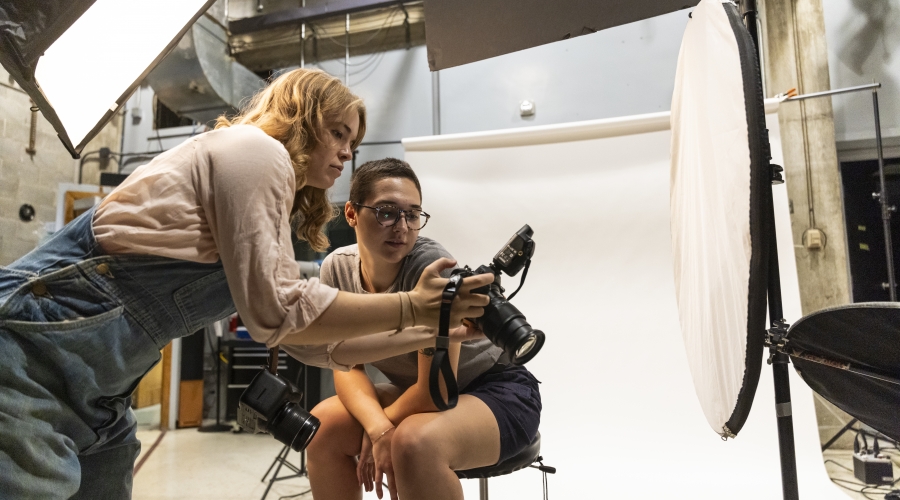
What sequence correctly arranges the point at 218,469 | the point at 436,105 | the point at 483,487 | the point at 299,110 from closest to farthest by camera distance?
the point at 299,110
the point at 483,487
the point at 218,469
the point at 436,105

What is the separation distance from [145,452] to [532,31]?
3.23 meters

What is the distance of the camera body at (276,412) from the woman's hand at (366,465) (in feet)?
0.57

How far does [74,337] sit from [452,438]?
2.22ft

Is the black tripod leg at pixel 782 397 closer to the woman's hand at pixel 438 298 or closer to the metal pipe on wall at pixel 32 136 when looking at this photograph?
the woman's hand at pixel 438 298

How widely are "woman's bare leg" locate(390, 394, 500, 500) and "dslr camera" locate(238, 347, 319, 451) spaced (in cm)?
19

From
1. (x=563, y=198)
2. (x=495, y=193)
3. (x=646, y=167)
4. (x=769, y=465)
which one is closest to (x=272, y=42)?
(x=495, y=193)

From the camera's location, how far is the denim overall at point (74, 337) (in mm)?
591

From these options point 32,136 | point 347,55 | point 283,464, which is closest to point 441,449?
point 283,464

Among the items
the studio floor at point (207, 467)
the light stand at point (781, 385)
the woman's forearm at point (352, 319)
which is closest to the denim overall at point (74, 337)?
the woman's forearm at point (352, 319)

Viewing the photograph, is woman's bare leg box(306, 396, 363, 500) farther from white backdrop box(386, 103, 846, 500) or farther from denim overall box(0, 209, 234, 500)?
white backdrop box(386, 103, 846, 500)

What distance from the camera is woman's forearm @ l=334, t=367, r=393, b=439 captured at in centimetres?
114

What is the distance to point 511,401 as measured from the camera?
116cm

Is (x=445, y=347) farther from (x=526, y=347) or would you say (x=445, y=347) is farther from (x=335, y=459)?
(x=335, y=459)

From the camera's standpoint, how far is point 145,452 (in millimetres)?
3098
